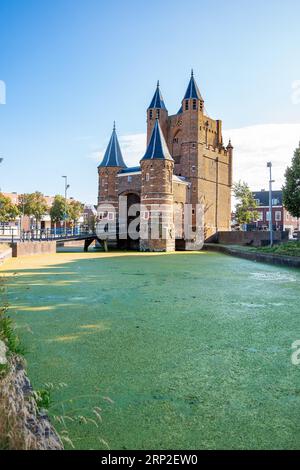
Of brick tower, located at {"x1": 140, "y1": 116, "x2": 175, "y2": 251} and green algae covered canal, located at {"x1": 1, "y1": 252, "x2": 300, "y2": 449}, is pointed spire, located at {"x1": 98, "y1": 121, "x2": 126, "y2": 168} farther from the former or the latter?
green algae covered canal, located at {"x1": 1, "y1": 252, "x2": 300, "y2": 449}

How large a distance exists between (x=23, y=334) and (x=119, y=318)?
1.82m

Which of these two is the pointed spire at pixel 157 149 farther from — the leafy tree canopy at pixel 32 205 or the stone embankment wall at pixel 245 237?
the leafy tree canopy at pixel 32 205

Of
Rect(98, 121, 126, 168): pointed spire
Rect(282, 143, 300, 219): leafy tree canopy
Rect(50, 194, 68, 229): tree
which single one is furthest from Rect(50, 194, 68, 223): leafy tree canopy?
Rect(282, 143, 300, 219): leafy tree canopy

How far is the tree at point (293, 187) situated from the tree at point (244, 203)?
19682 millimetres

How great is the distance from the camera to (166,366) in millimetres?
4375

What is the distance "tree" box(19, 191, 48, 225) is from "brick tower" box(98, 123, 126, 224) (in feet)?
64.7

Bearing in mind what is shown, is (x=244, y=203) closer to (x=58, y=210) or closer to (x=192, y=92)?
(x=192, y=92)

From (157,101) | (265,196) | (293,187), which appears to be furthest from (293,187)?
(265,196)

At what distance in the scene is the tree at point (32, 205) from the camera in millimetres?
55438

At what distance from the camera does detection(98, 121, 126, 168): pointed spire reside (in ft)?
131

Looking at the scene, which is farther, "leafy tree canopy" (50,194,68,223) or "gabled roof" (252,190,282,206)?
"gabled roof" (252,190,282,206)

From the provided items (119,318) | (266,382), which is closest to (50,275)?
(119,318)

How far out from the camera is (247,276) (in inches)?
531
